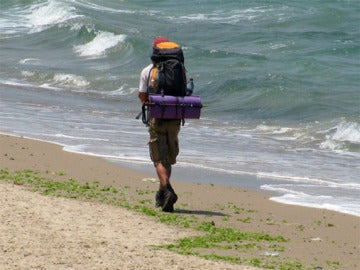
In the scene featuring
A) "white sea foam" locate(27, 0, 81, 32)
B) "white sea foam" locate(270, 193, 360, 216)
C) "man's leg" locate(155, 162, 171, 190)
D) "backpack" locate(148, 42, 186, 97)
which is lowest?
"white sea foam" locate(27, 0, 81, 32)

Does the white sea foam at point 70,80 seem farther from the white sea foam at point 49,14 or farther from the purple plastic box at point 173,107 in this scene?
the purple plastic box at point 173,107

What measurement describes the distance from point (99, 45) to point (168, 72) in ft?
68.3

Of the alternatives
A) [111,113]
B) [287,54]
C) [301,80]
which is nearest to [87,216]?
[111,113]

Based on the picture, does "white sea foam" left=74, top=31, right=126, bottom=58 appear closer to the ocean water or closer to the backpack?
the ocean water

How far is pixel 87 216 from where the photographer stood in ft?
28.3

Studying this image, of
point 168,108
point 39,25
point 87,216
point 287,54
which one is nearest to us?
point 87,216

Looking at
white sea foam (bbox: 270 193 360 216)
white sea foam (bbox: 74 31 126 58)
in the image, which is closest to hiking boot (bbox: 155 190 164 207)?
white sea foam (bbox: 270 193 360 216)

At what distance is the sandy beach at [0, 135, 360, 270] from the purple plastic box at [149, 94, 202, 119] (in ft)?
2.85

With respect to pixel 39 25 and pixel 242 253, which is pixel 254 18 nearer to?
pixel 39 25

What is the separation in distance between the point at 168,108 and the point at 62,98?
11.0 meters

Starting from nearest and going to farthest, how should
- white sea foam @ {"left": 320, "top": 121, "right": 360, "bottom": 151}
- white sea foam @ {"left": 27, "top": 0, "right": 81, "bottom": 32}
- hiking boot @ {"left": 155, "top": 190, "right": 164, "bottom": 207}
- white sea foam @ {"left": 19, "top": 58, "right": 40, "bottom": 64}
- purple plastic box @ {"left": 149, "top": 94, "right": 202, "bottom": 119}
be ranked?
purple plastic box @ {"left": 149, "top": 94, "right": 202, "bottom": 119}
hiking boot @ {"left": 155, "top": 190, "right": 164, "bottom": 207}
white sea foam @ {"left": 320, "top": 121, "right": 360, "bottom": 151}
white sea foam @ {"left": 19, "top": 58, "right": 40, "bottom": 64}
white sea foam @ {"left": 27, "top": 0, "right": 81, "bottom": 32}

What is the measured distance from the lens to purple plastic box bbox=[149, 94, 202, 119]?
9242 millimetres

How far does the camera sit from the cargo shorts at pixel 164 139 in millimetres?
9578

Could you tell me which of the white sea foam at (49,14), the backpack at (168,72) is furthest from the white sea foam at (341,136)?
the white sea foam at (49,14)
